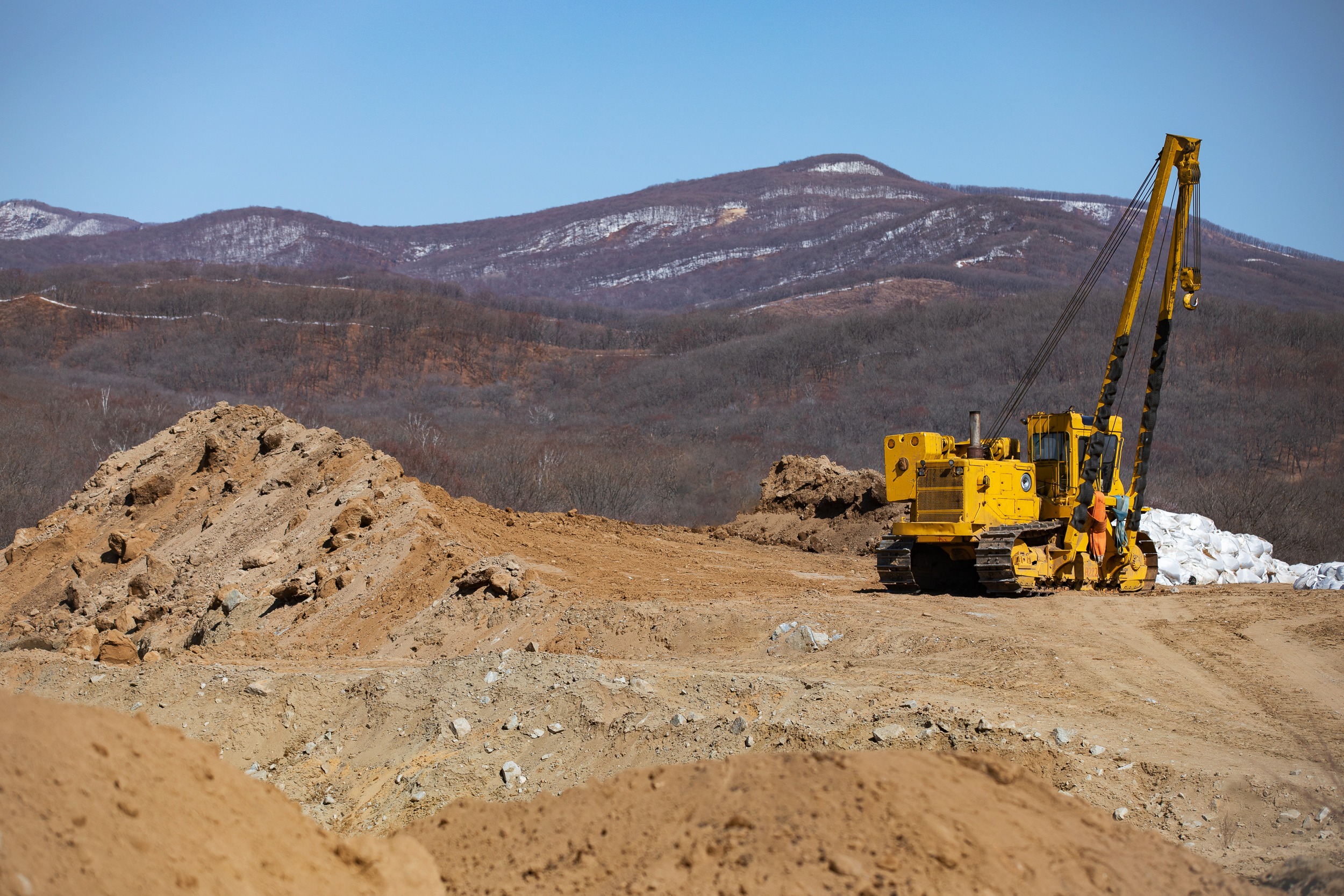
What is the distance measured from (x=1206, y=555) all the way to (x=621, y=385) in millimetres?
52768

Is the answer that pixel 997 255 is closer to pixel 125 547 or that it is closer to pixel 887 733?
pixel 125 547

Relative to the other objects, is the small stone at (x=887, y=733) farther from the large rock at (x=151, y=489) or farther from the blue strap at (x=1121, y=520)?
the large rock at (x=151, y=489)

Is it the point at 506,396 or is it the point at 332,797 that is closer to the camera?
the point at 332,797

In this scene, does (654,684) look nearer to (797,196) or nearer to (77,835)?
(77,835)

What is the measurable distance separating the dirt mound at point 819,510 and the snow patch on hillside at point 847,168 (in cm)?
15390

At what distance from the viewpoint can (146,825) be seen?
12.1 feet

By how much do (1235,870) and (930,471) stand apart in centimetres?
858

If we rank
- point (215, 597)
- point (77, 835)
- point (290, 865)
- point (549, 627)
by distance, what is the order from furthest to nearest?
point (215, 597), point (549, 627), point (290, 865), point (77, 835)

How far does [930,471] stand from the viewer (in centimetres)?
1364

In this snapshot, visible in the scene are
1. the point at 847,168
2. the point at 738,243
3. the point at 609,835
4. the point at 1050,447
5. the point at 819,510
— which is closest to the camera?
the point at 609,835

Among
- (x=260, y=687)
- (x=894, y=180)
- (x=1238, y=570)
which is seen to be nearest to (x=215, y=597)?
(x=260, y=687)

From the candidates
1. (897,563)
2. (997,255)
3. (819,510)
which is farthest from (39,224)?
(897,563)

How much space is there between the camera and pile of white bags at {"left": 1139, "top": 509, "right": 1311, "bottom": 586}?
18016mm

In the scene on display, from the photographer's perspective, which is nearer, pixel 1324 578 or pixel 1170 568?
pixel 1324 578
